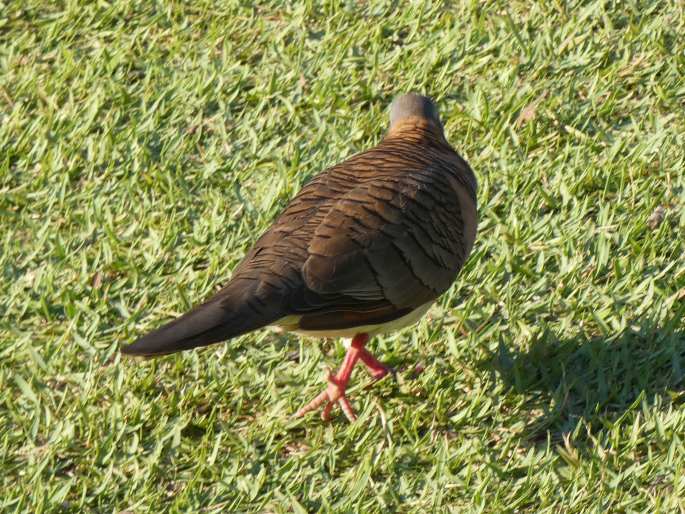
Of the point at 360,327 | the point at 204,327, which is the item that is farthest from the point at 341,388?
the point at 204,327

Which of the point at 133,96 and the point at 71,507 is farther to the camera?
the point at 133,96

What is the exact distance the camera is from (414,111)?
6.16m

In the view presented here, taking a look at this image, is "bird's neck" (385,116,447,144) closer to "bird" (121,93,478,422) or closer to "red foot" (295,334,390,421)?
"bird" (121,93,478,422)

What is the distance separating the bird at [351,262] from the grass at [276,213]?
38cm

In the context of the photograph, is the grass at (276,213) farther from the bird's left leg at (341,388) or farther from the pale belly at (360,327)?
the pale belly at (360,327)

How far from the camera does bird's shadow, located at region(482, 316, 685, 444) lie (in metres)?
5.12

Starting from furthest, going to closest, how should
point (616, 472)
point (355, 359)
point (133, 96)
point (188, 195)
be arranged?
point (133, 96), point (188, 195), point (355, 359), point (616, 472)

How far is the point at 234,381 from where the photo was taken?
215 inches

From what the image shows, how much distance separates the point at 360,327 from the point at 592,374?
1036 mm

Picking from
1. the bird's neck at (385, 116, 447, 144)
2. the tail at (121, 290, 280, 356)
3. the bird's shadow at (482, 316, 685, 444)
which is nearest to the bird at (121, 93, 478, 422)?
the tail at (121, 290, 280, 356)

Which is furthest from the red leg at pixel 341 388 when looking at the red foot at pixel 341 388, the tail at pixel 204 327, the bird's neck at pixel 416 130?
the bird's neck at pixel 416 130

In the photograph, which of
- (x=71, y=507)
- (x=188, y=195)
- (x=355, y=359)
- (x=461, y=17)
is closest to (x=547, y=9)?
(x=461, y=17)

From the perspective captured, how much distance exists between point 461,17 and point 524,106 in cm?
A: 89

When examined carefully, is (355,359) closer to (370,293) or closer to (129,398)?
(370,293)
